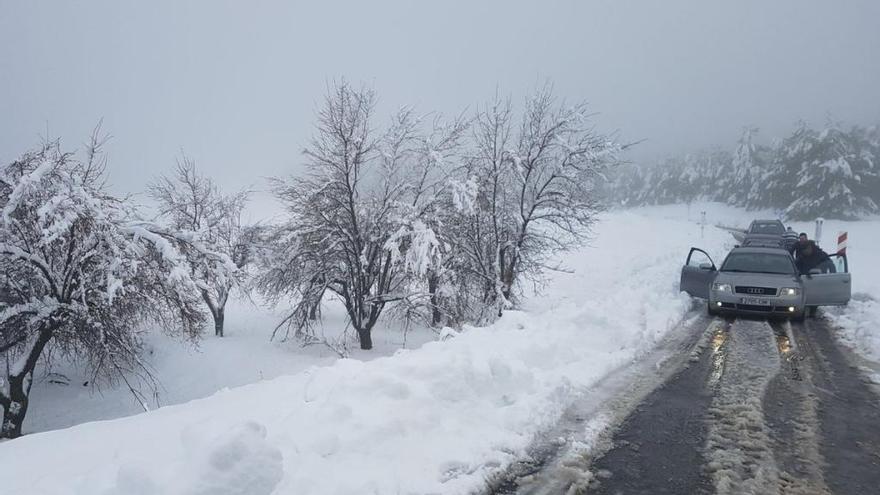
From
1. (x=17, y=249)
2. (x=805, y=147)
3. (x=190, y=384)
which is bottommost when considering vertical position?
(x=190, y=384)

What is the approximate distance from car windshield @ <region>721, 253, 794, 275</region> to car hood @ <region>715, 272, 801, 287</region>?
0.86 ft

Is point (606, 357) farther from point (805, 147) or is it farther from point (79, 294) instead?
point (805, 147)

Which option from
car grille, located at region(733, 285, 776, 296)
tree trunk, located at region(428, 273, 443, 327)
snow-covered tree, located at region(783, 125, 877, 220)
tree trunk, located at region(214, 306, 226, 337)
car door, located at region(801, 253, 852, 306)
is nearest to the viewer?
car grille, located at region(733, 285, 776, 296)

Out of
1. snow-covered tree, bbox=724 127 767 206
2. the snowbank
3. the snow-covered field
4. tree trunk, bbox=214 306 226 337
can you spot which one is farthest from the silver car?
snow-covered tree, bbox=724 127 767 206

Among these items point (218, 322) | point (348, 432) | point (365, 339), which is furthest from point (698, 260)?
point (348, 432)

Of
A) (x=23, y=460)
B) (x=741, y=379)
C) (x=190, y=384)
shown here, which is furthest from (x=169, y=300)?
(x=741, y=379)

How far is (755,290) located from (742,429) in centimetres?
708

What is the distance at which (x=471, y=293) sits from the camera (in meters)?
16.8

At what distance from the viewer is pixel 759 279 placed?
1051cm

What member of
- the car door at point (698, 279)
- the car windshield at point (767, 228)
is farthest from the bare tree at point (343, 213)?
the car windshield at point (767, 228)

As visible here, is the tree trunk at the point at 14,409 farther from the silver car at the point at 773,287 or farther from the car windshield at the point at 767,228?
the car windshield at the point at 767,228

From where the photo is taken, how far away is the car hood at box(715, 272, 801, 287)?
405 inches

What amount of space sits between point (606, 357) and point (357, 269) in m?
10.4

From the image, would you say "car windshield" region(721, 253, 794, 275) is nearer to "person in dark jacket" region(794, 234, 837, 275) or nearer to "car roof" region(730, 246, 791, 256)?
"car roof" region(730, 246, 791, 256)
